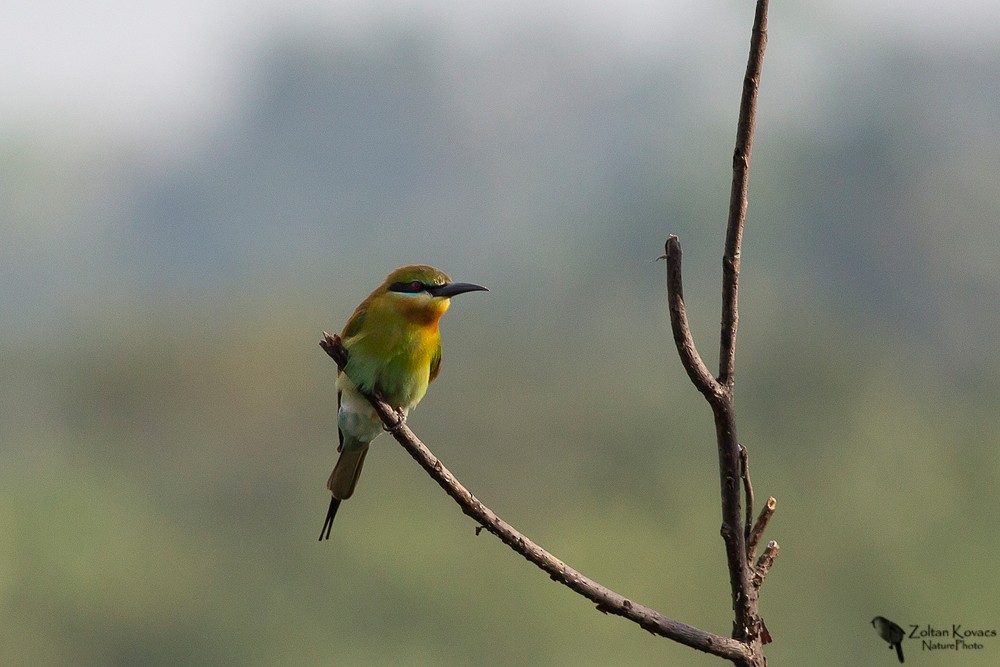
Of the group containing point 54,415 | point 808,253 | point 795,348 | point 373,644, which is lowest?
point 54,415

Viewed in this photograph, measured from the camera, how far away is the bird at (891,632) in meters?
1.34

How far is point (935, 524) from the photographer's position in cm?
2492

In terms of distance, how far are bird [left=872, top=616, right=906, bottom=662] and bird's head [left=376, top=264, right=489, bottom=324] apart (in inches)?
53.3

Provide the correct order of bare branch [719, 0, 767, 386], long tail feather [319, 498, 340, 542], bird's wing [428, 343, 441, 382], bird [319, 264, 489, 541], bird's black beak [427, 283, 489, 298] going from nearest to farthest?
1. bare branch [719, 0, 767, 386]
2. long tail feather [319, 498, 340, 542]
3. bird's black beak [427, 283, 489, 298]
4. bird [319, 264, 489, 541]
5. bird's wing [428, 343, 441, 382]

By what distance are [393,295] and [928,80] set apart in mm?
57853

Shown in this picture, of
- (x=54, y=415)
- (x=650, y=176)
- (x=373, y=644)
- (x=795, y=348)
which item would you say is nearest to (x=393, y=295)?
(x=373, y=644)

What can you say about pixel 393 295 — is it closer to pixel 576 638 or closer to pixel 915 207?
pixel 576 638

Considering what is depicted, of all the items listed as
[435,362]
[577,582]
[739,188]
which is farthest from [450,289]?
[739,188]

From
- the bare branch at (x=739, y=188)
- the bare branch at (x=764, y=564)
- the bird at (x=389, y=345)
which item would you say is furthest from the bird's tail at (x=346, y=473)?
the bare branch at (x=739, y=188)

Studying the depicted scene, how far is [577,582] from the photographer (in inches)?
52.4

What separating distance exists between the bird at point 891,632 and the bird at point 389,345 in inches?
52.2

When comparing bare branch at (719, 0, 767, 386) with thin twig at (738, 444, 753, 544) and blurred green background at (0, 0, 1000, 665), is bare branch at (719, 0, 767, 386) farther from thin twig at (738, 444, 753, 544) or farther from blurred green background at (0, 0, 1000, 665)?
blurred green background at (0, 0, 1000, 665)

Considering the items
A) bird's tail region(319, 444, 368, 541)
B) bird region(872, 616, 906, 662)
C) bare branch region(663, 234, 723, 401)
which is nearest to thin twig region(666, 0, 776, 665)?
bare branch region(663, 234, 723, 401)

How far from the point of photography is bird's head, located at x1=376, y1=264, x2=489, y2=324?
2586 millimetres
